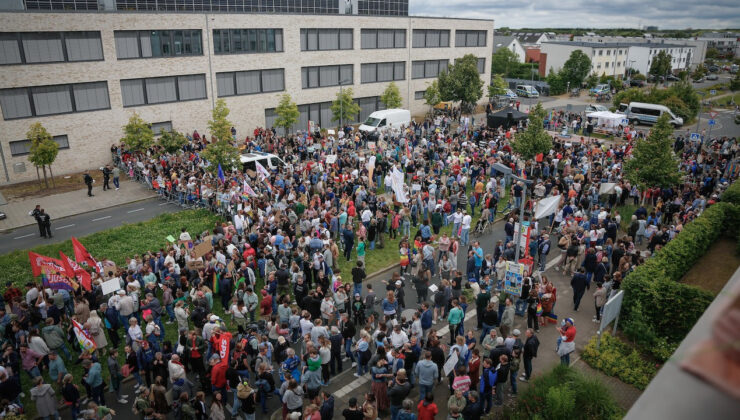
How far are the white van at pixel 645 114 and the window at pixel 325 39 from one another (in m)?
27.6

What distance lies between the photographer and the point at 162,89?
36406 mm

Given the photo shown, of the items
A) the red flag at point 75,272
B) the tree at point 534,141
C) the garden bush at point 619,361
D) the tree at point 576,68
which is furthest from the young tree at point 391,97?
the tree at point 576,68

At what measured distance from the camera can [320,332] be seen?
12.4 metres

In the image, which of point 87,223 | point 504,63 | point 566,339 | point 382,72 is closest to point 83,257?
point 87,223

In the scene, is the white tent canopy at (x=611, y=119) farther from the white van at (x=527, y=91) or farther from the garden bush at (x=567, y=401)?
the garden bush at (x=567, y=401)

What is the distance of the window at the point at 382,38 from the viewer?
157ft

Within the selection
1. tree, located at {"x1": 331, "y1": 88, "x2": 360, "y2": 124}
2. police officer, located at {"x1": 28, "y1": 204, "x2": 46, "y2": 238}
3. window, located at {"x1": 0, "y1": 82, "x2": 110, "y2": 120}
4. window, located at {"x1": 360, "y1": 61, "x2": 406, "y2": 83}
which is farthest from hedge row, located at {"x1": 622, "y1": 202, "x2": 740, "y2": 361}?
window, located at {"x1": 360, "y1": 61, "x2": 406, "y2": 83}

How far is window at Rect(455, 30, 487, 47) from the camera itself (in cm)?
5672

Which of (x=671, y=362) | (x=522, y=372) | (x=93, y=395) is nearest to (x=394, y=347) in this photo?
(x=522, y=372)

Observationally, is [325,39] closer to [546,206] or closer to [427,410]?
[546,206]

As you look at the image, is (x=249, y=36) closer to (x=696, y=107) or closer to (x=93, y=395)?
(x=93, y=395)

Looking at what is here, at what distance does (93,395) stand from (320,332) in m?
5.25

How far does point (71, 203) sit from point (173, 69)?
13.2 metres

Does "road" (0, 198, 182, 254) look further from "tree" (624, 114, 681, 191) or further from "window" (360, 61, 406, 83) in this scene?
"window" (360, 61, 406, 83)
